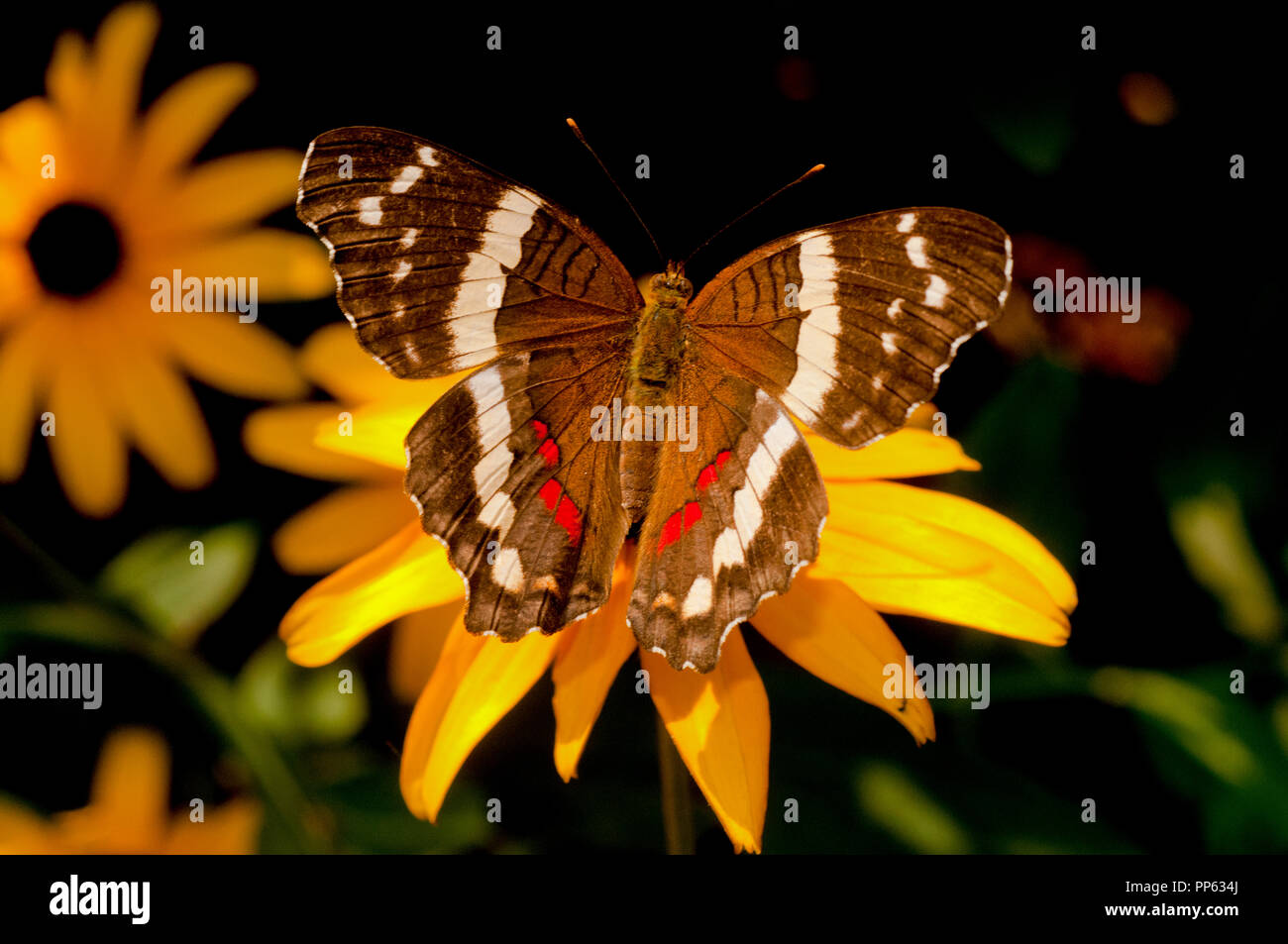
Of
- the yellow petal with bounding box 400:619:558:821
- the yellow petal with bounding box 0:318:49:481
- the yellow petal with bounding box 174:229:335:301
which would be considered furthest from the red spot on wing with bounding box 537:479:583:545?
the yellow petal with bounding box 0:318:49:481

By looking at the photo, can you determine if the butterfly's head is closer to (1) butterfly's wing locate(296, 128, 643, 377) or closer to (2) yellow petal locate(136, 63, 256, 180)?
(1) butterfly's wing locate(296, 128, 643, 377)

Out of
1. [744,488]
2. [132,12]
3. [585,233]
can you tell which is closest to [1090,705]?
[744,488]

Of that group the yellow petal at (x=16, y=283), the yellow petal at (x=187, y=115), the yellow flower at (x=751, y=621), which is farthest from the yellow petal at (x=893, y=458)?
the yellow petal at (x=16, y=283)

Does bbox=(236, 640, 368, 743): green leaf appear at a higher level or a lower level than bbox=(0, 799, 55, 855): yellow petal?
higher

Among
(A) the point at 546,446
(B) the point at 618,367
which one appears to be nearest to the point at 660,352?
(B) the point at 618,367

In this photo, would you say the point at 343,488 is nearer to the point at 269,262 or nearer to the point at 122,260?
the point at 269,262
